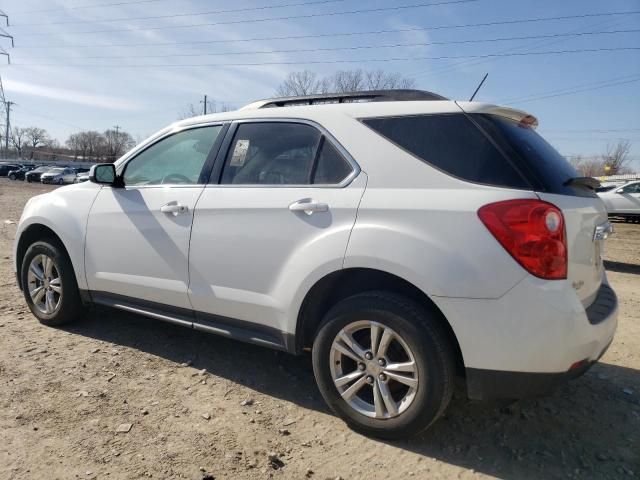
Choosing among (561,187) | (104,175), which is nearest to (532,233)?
(561,187)

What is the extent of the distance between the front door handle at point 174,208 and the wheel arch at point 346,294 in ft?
3.71

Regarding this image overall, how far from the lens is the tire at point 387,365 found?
2424mm

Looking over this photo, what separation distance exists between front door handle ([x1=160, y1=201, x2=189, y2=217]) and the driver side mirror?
0.68m

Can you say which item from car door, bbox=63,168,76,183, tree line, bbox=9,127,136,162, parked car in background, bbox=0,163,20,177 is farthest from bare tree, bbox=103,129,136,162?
car door, bbox=63,168,76,183

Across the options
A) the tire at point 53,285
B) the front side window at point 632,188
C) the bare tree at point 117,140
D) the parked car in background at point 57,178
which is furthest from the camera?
the bare tree at point 117,140

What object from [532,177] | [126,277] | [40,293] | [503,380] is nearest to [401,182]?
[532,177]

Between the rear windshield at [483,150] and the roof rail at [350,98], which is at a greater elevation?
the roof rail at [350,98]

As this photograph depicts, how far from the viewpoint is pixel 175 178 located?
3615 mm

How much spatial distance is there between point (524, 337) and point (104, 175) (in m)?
3.15

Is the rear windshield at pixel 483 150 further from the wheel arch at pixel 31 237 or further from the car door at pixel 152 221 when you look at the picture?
the wheel arch at pixel 31 237

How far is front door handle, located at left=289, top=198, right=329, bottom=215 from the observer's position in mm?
2752

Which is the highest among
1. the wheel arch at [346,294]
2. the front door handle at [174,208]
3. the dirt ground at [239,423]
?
the front door handle at [174,208]

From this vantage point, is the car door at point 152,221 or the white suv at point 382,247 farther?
the car door at point 152,221

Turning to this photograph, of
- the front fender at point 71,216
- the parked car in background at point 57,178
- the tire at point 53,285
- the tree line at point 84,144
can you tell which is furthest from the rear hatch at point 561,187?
the tree line at point 84,144
